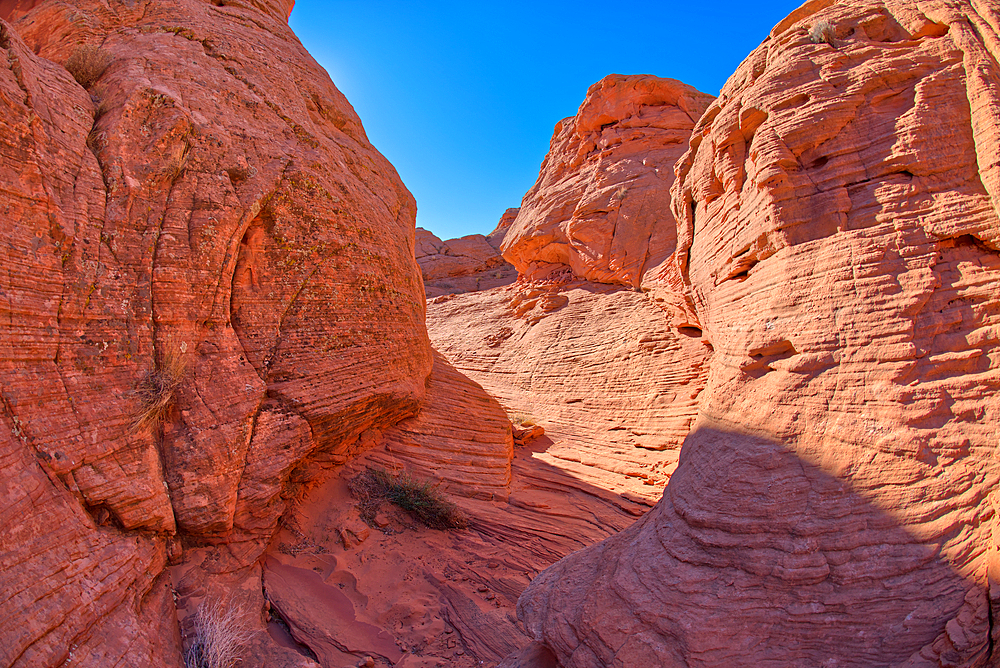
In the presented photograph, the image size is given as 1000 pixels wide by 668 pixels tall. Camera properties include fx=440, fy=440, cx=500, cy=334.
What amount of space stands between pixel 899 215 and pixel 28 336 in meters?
6.40

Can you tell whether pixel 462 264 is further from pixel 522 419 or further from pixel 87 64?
pixel 87 64

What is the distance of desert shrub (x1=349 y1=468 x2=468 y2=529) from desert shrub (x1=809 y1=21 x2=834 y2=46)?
21.6 feet

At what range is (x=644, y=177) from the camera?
51.5 feet

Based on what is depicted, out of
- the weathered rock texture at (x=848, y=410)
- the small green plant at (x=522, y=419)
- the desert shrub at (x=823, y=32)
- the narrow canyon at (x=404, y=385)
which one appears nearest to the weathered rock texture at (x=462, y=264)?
the small green plant at (x=522, y=419)

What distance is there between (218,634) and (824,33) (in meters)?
7.51

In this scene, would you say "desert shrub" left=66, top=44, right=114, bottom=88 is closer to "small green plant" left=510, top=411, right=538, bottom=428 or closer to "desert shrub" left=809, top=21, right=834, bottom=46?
"desert shrub" left=809, top=21, right=834, bottom=46

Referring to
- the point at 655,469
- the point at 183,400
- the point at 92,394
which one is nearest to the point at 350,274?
the point at 183,400

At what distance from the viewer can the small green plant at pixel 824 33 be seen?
430 cm

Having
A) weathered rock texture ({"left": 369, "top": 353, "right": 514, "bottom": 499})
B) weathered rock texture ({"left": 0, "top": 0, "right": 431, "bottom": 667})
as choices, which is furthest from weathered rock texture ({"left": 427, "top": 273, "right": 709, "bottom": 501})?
weathered rock texture ({"left": 0, "top": 0, "right": 431, "bottom": 667})

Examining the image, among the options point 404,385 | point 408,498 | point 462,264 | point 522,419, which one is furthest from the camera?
point 462,264

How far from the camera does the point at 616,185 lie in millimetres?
16203

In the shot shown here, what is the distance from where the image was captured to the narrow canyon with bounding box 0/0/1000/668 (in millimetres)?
2680

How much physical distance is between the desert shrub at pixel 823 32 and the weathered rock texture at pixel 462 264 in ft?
89.7

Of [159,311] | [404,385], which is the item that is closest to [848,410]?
[404,385]
